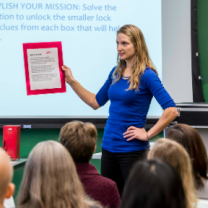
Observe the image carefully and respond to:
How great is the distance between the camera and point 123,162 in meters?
1.83

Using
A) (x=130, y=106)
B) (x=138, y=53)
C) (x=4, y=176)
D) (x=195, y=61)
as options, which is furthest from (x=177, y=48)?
(x=4, y=176)

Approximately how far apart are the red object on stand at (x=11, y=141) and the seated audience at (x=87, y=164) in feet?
2.91

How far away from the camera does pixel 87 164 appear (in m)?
1.47

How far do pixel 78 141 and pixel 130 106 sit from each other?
50 cm

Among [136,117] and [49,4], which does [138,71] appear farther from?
[49,4]

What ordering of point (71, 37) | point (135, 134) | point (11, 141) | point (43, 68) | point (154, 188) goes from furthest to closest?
point (71, 37) < point (11, 141) < point (43, 68) < point (135, 134) < point (154, 188)

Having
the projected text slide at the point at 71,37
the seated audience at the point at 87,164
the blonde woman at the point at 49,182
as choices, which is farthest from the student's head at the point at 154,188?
the projected text slide at the point at 71,37

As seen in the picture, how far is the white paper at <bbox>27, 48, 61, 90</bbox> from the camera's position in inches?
80.7

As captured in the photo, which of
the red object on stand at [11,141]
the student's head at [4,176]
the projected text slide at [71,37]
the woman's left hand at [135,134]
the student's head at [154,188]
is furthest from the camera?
the projected text slide at [71,37]

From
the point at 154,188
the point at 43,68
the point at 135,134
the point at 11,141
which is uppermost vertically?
the point at 43,68

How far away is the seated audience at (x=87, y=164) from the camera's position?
1.42 m

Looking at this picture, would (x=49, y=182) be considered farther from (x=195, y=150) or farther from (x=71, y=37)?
(x=71, y=37)

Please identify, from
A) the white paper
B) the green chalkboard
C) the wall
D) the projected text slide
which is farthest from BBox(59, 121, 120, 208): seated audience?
the green chalkboard

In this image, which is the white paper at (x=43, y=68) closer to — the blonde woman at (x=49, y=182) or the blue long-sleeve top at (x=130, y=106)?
the blue long-sleeve top at (x=130, y=106)
